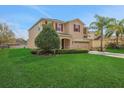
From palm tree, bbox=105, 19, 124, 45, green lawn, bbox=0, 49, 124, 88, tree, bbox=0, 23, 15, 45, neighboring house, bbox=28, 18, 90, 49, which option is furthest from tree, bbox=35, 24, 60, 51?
palm tree, bbox=105, 19, 124, 45

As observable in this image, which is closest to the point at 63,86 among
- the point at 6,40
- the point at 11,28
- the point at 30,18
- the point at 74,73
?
the point at 74,73

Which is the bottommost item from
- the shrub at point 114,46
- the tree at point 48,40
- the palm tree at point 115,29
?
the shrub at point 114,46

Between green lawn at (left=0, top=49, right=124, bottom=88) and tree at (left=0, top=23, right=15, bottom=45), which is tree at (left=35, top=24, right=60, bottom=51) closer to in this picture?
tree at (left=0, top=23, right=15, bottom=45)

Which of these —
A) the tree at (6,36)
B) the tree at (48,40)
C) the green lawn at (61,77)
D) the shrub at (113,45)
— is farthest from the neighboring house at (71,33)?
the green lawn at (61,77)

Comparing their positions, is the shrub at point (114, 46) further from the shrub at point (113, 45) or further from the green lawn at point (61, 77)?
the green lawn at point (61, 77)

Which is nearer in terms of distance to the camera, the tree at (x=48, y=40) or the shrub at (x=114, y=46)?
the tree at (x=48, y=40)

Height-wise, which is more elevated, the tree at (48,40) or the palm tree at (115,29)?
the palm tree at (115,29)

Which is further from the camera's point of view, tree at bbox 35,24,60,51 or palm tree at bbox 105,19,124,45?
palm tree at bbox 105,19,124,45

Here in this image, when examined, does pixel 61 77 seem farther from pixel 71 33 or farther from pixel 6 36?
pixel 71 33

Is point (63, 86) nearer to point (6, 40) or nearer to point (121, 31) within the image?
point (6, 40)

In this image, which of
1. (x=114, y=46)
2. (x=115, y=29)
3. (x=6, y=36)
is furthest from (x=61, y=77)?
(x=115, y=29)
